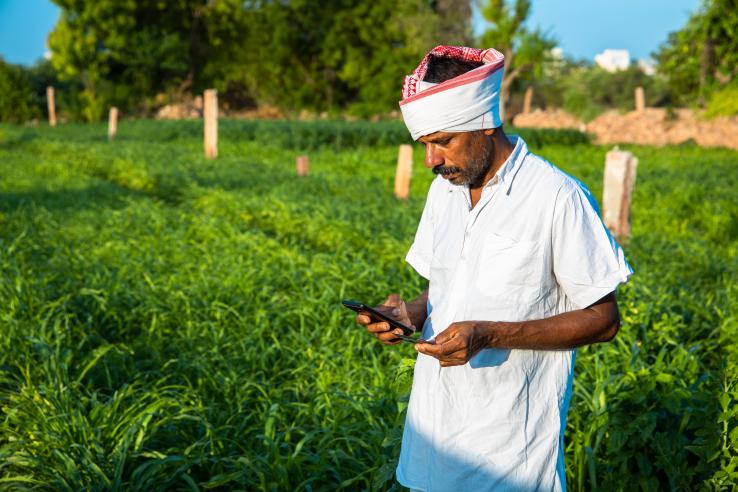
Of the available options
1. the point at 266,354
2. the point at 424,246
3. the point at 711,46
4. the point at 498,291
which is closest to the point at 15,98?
the point at 711,46

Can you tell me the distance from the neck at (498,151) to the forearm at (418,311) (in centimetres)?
47

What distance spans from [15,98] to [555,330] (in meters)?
43.8

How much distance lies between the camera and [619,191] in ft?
25.3

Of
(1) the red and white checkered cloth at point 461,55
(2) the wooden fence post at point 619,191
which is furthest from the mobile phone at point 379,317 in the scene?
(2) the wooden fence post at point 619,191

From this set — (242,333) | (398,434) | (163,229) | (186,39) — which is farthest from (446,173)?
(186,39)

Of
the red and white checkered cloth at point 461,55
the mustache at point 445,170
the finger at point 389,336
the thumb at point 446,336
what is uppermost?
the red and white checkered cloth at point 461,55

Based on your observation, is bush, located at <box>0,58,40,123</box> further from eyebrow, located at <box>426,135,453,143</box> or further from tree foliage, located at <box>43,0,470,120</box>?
eyebrow, located at <box>426,135,453,143</box>

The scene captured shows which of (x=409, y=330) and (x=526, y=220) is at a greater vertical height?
(x=526, y=220)

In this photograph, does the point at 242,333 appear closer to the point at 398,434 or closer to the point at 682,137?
the point at 398,434

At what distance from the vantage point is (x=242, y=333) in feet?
15.8

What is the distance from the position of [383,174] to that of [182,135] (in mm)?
12066

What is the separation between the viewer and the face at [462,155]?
181 centimetres

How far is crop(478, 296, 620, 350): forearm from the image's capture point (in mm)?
1709

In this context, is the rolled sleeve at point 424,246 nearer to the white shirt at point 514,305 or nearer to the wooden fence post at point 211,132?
the white shirt at point 514,305
